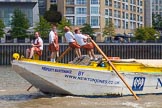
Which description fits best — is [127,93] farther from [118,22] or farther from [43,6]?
[43,6]

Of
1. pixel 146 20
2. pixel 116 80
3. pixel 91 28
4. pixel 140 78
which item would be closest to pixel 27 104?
pixel 116 80

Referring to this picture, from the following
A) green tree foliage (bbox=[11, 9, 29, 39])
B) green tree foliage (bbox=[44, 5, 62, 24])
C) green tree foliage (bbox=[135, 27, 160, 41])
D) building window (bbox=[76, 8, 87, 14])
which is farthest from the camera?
green tree foliage (bbox=[44, 5, 62, 24])

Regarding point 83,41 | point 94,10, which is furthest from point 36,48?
point 94,10

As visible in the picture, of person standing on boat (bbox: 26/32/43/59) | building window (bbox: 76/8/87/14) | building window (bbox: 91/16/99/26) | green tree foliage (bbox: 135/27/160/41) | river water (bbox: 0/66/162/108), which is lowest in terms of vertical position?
river water (bbox: 0/66/162/108)

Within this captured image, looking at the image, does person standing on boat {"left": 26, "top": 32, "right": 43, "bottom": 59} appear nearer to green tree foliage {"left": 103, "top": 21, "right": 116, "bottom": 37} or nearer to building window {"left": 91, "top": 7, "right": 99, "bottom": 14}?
green tree foliage {"left": 103, "top": 21, "right": 116, "bottom": 37}

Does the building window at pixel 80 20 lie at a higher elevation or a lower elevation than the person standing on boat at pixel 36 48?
higher

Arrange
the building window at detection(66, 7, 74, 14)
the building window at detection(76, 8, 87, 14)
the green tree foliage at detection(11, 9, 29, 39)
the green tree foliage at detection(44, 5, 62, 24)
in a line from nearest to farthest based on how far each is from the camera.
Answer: the green tree foliage at detection(11, 9, 29, 39)
the building window at detection(76, 8, 87, 14)
the building window at detection(66, 7, 74, 14)
the green tree foliage at detection(44, 5, 62, 24)

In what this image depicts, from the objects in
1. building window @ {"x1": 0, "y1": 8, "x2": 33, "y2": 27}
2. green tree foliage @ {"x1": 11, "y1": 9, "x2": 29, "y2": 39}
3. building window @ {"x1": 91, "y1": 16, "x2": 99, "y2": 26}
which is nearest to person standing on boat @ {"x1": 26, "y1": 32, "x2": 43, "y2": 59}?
green tree foliage @ {"x1": 11, "y1": 9, "x2": 29, "y2": 39}

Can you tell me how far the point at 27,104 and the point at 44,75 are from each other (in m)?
1.45

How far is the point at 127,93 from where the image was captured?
65.9ft

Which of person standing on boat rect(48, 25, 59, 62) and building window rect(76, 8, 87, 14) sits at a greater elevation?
building window rect(76, 8, 87, 14)

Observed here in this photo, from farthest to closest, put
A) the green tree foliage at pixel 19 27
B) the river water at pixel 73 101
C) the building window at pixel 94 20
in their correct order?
1. the building window at pixel 94 20
2. the green tree foliage at pixel 19 27
3. the river water at pixel 73 101

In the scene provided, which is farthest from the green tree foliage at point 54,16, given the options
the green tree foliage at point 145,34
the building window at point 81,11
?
the green tree foliage at point 145,34

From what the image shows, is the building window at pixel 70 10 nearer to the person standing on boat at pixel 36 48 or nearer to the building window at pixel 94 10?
the building window at pixel 94 10
